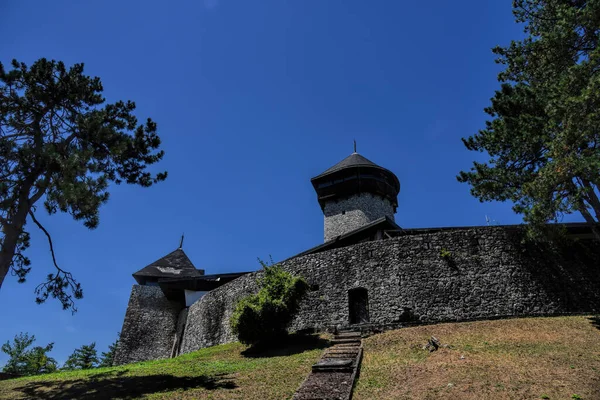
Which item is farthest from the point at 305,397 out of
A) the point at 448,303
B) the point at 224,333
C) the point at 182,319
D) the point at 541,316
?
the point at 182,319

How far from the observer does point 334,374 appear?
8797mm

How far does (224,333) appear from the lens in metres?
18.4

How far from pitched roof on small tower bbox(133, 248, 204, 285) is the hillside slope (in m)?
20.3

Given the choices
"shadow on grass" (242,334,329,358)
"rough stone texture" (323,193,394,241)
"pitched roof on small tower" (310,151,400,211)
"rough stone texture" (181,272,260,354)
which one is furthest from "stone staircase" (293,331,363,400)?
"pitched roof on small tower" (310,151,400,211)

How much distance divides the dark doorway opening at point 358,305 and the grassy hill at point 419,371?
6.96 feet

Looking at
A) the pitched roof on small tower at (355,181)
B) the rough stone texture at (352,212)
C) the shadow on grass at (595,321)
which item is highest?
the pitched roof on small tower at (355,181)

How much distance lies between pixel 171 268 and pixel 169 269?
0.73 feet

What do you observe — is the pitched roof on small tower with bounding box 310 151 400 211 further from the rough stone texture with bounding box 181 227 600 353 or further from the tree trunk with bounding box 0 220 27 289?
the tree trunk with bounding box 0 220 27 289

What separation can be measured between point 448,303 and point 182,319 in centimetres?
1793

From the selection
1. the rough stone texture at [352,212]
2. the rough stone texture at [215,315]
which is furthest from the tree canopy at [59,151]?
the rough stone texture at [352,212]

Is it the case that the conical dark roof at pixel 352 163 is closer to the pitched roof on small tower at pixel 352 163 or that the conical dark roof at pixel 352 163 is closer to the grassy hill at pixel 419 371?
the pitched roof on small tower at pixel 352 163

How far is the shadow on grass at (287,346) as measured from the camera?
12633 mm

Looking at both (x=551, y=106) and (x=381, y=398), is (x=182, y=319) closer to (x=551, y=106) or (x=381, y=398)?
(x=381, y=398)

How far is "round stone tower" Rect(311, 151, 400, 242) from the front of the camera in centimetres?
2714
